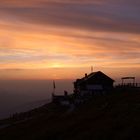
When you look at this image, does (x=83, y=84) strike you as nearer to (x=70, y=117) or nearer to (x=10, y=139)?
(x=70, y=117)

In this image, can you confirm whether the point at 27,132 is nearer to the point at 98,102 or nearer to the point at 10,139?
the point at 10,139

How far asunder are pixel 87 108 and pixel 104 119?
1629 centimetres

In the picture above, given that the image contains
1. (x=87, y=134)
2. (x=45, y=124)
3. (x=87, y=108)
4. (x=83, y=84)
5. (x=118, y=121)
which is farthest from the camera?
(x=83, y=84)

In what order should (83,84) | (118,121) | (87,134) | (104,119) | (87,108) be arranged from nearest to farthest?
1. (87,134)
2. (118,121)
3. (104,119)
4. (87,108)
5. (83,84)

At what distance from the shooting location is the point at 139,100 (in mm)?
65062

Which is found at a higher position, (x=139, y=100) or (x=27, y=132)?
(x=139, y=100)

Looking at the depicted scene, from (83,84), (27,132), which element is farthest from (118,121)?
(83,84)

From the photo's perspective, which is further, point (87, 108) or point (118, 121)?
point (87, 108)

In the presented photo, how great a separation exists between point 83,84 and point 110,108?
98.4 ft

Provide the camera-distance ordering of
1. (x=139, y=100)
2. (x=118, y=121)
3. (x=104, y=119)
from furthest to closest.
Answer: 1. (x=139, y=100)
2. (x=104, y=119)
3. (x=118, y=121)

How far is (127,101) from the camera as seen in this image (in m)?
66.6

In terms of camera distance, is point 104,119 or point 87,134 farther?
point 104,119

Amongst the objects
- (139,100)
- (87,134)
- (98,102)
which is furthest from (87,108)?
(87,134)

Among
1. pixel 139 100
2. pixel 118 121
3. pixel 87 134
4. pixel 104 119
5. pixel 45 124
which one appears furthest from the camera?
pixel 139 100
